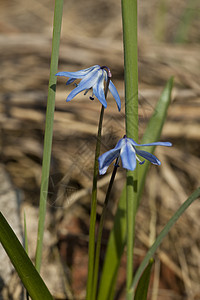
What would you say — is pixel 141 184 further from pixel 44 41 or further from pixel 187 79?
pixel 44 41

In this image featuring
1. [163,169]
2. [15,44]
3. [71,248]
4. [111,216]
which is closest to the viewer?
[71,248]

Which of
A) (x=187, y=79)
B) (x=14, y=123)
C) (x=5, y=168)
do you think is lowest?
(x=5, y=168)

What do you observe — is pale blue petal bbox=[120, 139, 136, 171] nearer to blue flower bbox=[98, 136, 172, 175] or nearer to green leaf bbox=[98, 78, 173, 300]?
blue flower bbox=[98, 136, 172, 175]

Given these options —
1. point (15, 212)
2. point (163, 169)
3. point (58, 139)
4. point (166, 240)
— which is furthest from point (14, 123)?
point (166, 240)

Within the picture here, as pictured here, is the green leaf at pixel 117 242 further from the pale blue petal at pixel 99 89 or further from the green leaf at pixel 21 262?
the pale blue petal at pixel 99 89

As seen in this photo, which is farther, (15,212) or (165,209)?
(165,209)

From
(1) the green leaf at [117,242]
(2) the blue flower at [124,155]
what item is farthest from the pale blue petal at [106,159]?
(1) the green leaf at [117,242]
